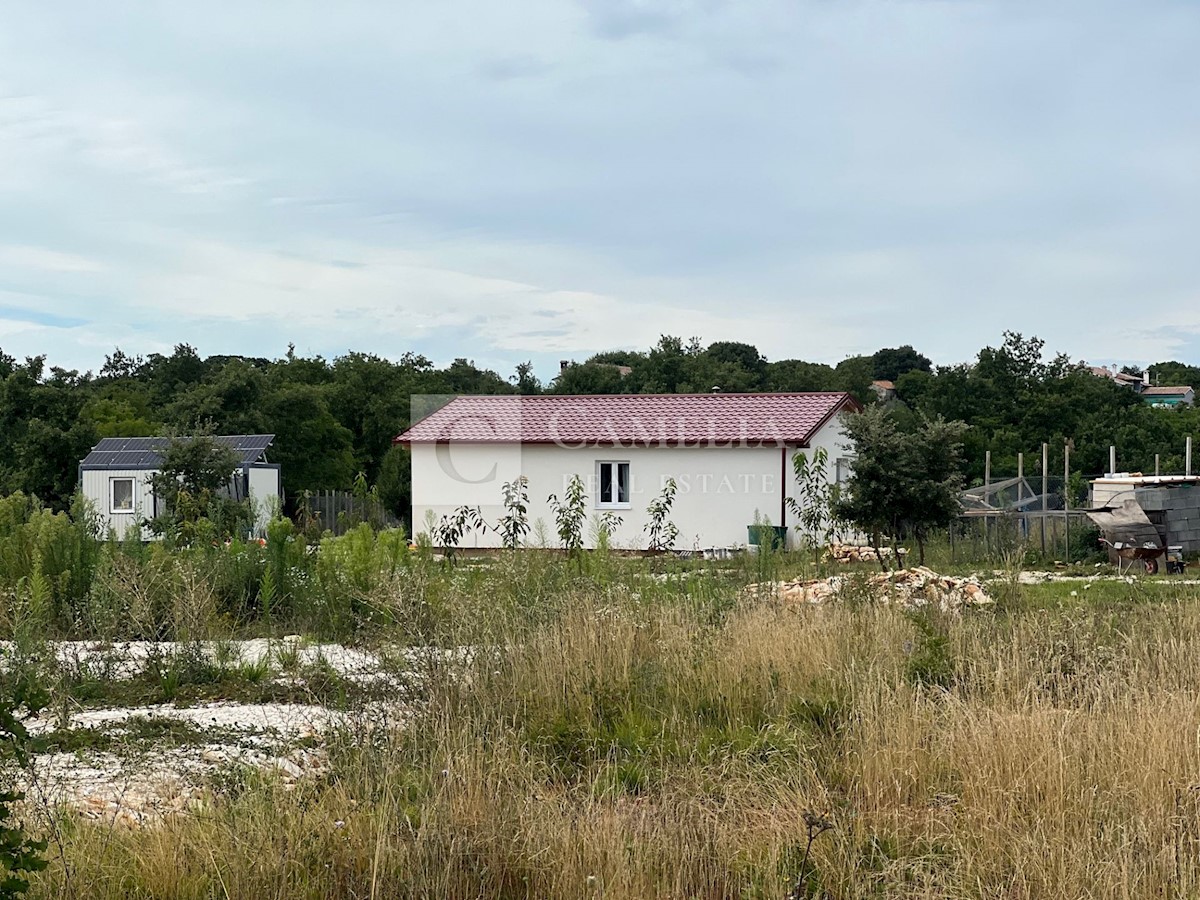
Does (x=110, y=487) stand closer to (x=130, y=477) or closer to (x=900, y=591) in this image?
(x=130, y=477)

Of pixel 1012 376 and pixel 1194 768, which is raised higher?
pixel 1012 376

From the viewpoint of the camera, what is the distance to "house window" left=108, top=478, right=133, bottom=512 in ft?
103

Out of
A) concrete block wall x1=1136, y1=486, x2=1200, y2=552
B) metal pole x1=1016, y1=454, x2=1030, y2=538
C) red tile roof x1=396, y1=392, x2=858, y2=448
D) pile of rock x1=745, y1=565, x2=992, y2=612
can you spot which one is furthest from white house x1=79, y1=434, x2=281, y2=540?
pile of rock x1=745, y1=565, x2=992, y2=612

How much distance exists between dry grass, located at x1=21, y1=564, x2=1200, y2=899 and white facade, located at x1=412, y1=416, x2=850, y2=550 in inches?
671

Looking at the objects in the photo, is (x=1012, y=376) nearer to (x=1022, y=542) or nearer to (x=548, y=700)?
(x=1022, y=542)

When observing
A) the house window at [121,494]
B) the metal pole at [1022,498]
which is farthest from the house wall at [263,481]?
the metal pole at [1022,498]

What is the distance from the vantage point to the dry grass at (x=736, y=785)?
13.0 ft

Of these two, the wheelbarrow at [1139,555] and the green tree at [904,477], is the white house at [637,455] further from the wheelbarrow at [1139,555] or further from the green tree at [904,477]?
the wheelbarrow at [1139,555]

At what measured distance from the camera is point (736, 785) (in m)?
5.01

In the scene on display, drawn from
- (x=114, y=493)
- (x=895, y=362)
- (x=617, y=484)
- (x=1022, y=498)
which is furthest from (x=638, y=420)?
(x=895, y=362)

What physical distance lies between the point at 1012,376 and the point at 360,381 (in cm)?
2436

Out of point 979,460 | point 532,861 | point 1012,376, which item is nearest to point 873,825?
point 532,861

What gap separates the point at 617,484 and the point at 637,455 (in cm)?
82

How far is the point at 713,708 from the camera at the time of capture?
251 inches
